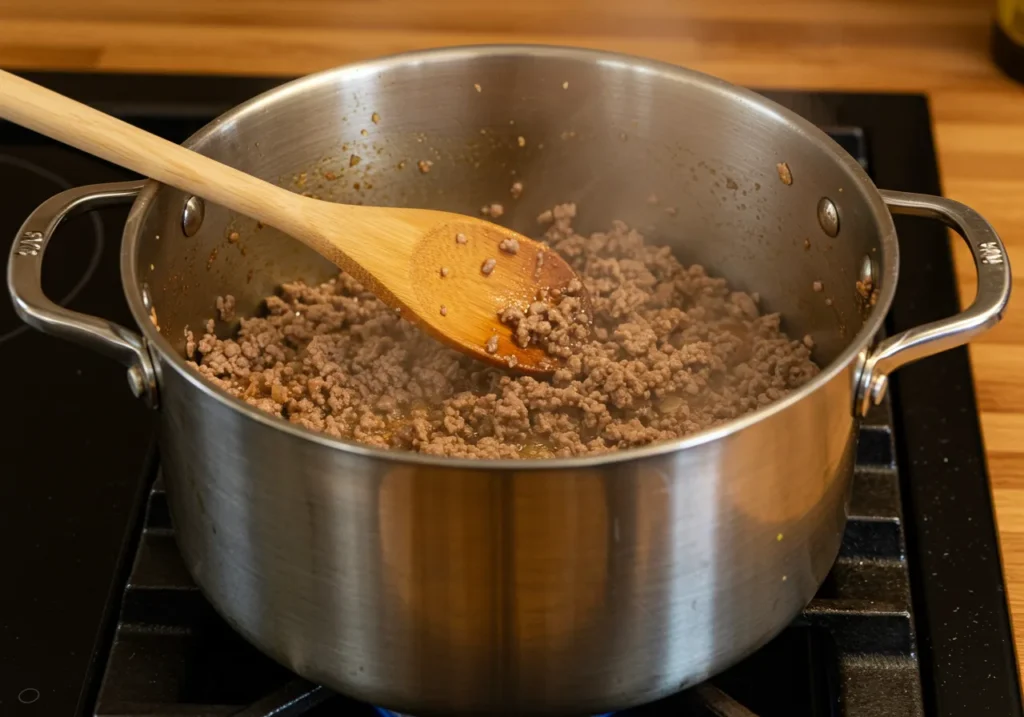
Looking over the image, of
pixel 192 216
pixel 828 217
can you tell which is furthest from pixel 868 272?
pixel 192 216

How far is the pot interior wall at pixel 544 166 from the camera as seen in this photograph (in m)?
0.94

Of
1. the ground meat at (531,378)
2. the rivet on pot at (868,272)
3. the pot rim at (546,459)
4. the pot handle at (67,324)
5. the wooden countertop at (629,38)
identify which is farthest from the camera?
the wooden countertop at (629,38)

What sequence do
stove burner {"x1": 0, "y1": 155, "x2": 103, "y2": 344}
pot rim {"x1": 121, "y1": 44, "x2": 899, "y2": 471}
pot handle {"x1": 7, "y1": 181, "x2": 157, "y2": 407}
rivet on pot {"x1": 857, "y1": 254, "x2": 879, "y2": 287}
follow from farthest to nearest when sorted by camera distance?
stove burner {"x1": 0, "y1": 155, "x2": 103, "y2": 344}
rivet on pot {"x1": 857, "y1": 254, "x2": 879, "y2": 287}
pot handle {"x1": 7, "y1": 181, "x2": 157, "y2": 407}
pot rim {"x1": 121, "y1": 44, "x2": 899, "y2": 471}

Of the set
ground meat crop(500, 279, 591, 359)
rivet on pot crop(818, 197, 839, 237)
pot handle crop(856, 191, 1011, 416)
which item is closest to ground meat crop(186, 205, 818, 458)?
ground meat crop(500, 279, 591, 359)

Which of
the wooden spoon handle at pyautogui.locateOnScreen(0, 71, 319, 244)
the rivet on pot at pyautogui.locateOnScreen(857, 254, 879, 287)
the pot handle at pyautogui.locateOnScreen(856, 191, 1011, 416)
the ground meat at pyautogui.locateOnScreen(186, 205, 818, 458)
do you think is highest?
the wooden spoon handle at pyautogui.locateOnScreen(0, 71, 319, 244)

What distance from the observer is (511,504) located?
625 millimetres

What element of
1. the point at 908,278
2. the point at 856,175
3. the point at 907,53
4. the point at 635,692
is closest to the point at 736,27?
the point at 907,53

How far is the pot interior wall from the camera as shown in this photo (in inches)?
37.1

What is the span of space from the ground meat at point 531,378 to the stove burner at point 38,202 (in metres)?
0.16

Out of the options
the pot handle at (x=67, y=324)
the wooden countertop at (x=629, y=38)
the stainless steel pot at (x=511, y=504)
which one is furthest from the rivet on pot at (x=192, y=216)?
the wooden countertop at (x=629, y=38)

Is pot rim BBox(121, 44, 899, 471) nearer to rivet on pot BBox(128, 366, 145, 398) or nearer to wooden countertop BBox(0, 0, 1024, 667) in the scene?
rivet on pot BBox(128, 366, 145, 398)

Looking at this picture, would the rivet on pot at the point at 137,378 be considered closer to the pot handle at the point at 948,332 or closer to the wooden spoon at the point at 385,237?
the wooden spoon at the point at 385,237

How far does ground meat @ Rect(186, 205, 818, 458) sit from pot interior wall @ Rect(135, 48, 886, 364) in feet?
0.10

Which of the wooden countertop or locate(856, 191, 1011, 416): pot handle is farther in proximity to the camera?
the wooden countertop
